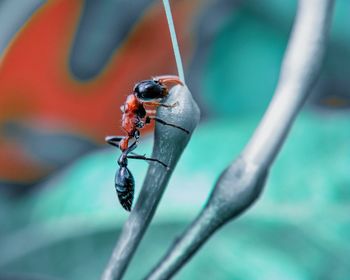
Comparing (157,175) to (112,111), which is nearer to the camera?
(157,175)

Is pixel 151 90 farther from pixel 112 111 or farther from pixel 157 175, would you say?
pixel 112 111

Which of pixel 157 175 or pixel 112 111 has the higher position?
pixel 157 175

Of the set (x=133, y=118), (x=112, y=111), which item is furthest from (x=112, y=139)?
(x=112, y=111)

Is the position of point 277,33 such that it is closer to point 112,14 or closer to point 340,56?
point 340,56

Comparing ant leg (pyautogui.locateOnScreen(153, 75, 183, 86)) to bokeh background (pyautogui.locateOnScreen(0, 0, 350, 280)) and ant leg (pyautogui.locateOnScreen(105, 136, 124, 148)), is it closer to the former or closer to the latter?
ant leg (pyautogui.locateOnScreen(105, 136, 124, 148))

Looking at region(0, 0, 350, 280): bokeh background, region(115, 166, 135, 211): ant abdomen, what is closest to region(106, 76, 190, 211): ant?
region(115, 166, 135, 211): ant abdomen

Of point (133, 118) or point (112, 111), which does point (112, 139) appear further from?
point (112, 111)
